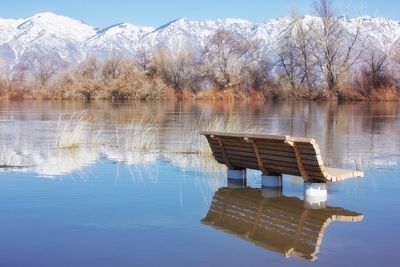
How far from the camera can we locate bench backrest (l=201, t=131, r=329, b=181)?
32.1 ft

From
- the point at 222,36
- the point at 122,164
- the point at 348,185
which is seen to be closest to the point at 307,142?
the point at 348,185

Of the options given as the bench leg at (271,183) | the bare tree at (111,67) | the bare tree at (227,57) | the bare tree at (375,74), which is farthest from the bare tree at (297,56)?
the bench leg at (271,183)

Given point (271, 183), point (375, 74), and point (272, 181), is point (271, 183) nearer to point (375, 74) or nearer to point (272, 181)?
point (272, 181)

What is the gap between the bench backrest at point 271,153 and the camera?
32.1ft

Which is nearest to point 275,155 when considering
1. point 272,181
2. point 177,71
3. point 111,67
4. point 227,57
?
point 272,181

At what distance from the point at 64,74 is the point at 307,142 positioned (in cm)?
7670

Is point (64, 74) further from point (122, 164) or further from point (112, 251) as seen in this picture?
point (112, 251)

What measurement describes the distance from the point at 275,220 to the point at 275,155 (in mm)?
1689

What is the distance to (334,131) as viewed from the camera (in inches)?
1012

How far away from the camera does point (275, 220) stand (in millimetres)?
9258

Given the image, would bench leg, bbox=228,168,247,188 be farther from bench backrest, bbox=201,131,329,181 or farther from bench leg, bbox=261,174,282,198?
bench leg, bbox=261,174,282,198

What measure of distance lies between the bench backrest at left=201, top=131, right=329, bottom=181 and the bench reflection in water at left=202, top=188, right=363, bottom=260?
1.70 feet

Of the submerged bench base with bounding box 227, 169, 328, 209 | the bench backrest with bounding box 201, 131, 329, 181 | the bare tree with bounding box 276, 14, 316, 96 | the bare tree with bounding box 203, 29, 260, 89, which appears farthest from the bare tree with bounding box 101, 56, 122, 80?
the bench backrest with bounding box 201, 131, 329, 181

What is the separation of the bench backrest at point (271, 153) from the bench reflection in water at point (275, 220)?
1.70 feet
